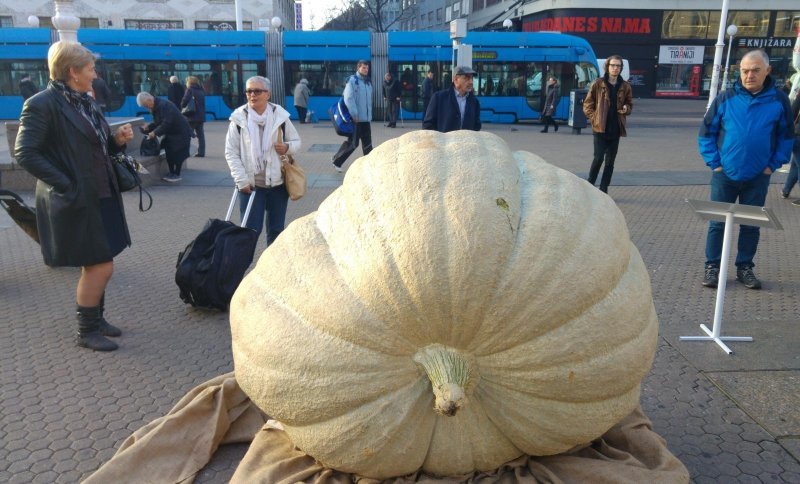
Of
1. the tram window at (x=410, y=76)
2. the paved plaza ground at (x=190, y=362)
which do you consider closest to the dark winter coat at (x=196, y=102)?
the paved plaza ground at (x=190, y=362)

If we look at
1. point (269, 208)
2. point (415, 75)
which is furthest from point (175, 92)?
point (269, 208)

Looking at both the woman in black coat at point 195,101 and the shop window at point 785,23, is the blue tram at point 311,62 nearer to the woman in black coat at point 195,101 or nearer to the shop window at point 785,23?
the woman in black coat at point 195,101

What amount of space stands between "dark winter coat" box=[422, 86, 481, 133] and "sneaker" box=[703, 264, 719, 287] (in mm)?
2829

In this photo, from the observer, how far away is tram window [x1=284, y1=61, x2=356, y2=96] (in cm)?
2464

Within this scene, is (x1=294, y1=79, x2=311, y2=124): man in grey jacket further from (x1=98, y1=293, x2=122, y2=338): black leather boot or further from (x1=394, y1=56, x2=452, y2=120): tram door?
(x1=98, y1=293, x2=122, y2=338): black leather boot

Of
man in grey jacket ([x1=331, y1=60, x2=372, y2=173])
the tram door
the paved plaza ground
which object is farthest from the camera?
the tram door

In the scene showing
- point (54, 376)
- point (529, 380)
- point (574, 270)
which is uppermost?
point (574, 270)

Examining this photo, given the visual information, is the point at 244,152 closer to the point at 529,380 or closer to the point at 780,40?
the point at 529,380

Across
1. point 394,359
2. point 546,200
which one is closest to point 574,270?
point 546,200

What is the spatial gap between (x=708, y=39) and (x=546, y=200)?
148 feet

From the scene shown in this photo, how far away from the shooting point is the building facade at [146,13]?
44.6m

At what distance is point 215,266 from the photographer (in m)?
5.07

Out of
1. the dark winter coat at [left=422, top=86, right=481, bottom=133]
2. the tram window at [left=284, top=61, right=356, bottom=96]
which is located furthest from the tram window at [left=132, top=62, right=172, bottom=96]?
the dark winter coat at [left=422, top=86, right=481, bottom=133]

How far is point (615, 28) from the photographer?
4066cm
